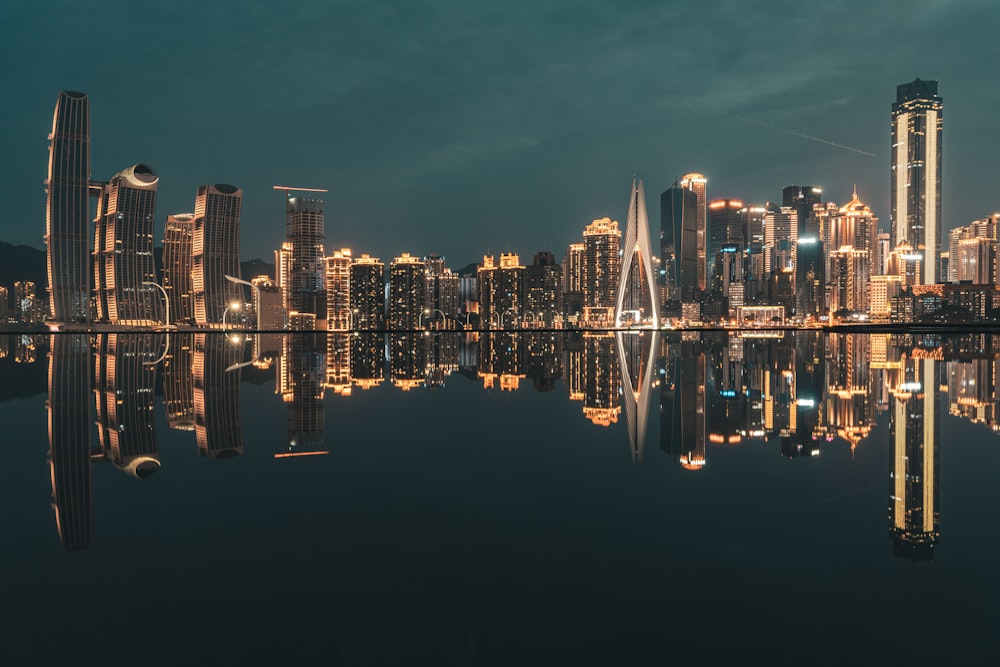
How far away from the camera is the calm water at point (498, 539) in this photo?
4.94 m

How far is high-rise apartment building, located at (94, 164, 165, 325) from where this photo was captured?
192m

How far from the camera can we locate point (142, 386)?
24797 millimetres

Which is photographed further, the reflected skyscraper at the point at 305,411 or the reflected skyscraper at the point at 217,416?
the reflected skyscraper at the point at 305,411

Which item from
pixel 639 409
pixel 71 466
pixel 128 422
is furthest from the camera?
pixel 639 409

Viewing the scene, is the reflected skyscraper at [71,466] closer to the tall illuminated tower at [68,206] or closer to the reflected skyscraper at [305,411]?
the reflected skyscraper at [305,411]

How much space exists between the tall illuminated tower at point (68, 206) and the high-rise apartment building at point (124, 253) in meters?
11.8

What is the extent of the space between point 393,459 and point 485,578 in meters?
6.17

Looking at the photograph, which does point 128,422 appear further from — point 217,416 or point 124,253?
point 124,253

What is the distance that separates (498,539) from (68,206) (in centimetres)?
20750

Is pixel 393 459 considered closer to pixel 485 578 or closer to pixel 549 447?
pixel 549 447

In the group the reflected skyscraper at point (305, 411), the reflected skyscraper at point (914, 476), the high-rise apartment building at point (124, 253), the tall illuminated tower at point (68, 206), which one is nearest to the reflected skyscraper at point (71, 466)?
the reflected skyscraper at point (305, 411)

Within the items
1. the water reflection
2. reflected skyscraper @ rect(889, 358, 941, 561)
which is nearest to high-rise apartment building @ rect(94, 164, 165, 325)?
the water reflection

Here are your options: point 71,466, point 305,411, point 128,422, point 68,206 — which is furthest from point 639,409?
point 68,206

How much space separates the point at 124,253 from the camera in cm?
19450
